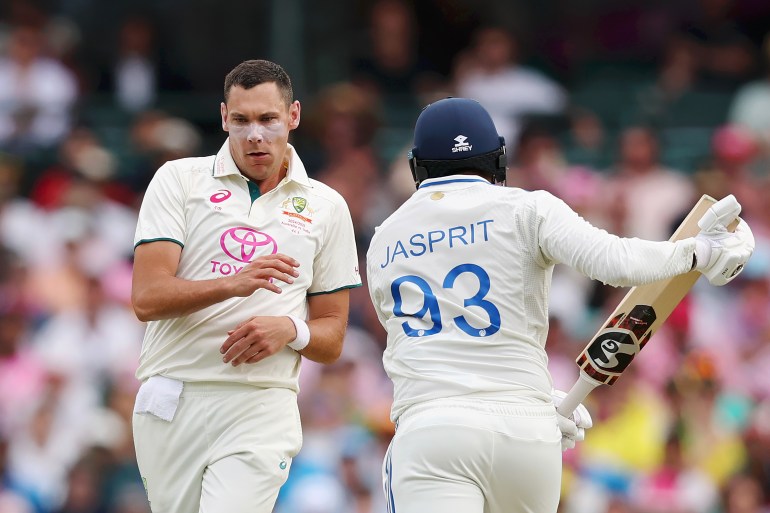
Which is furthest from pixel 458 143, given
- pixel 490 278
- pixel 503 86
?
pixel 503 86

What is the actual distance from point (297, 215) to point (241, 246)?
0.33 meters

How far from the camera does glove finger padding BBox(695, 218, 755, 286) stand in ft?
20.8

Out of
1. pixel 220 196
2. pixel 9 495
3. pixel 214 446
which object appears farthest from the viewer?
pixel 9 495

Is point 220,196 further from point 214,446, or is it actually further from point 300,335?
point 214,446

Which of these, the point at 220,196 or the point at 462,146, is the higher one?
the point at 462,146

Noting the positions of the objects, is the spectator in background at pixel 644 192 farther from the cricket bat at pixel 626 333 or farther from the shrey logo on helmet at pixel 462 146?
the shrey logo on helmet at pixel 462 146

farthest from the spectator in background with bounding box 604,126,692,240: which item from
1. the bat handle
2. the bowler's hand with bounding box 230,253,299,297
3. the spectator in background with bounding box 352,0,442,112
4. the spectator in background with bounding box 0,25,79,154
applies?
the bowler's hand with bounding box 230,253,299,297

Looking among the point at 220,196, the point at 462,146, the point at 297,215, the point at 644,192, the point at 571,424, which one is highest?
the point at 462,146

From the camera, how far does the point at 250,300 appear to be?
22.9ft

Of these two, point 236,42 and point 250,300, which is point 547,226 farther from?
point 236,42

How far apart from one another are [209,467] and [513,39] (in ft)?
31.0

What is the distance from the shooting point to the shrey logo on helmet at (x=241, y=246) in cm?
692

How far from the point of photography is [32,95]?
1503 centimetres

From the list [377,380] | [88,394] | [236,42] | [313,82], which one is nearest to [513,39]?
[313,82]
